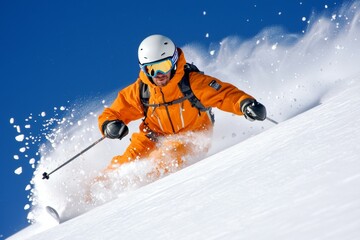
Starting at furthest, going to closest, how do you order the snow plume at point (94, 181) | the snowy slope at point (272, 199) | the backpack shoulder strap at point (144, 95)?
the backpack shoulder strap at point (144, 95) → the snow plume at point (94, 181) → the snowy slope at point (272, 199)

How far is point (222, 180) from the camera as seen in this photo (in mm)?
2568

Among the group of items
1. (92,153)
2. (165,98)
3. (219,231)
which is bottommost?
(219,231)

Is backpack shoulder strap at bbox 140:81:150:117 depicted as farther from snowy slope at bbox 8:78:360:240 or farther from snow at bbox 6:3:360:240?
snowy slope at bbox 8:78:360:240

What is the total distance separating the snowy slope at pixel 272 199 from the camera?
137cm

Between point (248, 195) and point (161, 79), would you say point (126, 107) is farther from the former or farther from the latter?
point (248, 195)

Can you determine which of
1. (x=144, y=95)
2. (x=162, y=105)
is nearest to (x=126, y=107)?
(x=144, y=95)

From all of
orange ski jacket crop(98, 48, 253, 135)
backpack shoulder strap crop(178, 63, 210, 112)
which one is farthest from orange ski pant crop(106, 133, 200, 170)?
backpack shoulder strap crop(178, 63, 210, 112)

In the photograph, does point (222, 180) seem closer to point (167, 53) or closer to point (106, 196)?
point (106, 196)

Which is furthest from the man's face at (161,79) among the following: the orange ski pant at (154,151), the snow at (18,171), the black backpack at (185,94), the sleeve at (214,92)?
the snow at (18,171)

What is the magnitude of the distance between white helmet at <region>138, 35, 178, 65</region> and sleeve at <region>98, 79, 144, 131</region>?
41 centimetres

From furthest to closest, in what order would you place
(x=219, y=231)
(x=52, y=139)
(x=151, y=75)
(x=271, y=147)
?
(x=52, y=139) < (x=151, y=75) < (x=271, y=147) < (x=219, y=231)

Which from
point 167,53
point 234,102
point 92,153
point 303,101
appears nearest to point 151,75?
point 167,53

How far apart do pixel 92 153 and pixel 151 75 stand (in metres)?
2.88

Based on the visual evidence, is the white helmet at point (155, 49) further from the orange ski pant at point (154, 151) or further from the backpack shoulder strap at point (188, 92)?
the orange ski pant at point (154, 151)
